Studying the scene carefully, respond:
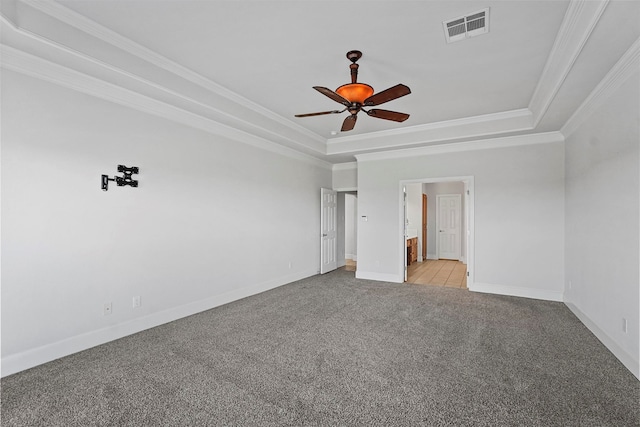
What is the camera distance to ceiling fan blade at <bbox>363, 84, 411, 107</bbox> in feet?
9.17

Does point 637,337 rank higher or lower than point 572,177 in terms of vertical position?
lower

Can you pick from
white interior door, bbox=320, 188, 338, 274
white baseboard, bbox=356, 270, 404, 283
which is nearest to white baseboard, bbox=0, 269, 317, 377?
white interior door, bbox=320, 188, 338, 274

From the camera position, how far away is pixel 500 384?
Answer: 2.49m

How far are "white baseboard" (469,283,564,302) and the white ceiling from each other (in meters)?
2.58

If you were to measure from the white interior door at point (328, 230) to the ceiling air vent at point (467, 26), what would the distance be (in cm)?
451

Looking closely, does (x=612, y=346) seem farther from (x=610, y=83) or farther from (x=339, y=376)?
(x=339, y=376)

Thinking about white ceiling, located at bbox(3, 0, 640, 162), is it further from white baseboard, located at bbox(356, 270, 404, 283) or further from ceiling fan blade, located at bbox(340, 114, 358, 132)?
white baseboard, located at bbox(356, 270, 404, 283)

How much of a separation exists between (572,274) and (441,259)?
5.06 m

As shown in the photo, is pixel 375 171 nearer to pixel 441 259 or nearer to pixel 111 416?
pixel 441 259

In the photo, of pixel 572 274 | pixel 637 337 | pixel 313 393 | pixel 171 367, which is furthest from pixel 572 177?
pixel 171 367

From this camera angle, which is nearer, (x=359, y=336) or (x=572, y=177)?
(x=359, y=336)

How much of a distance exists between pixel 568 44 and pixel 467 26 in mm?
883

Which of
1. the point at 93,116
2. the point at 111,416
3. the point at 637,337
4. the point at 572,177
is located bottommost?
the point at 111,416

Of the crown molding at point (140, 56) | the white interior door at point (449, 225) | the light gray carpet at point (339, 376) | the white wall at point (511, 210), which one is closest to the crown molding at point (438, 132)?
the white wall at point (511, 210)
